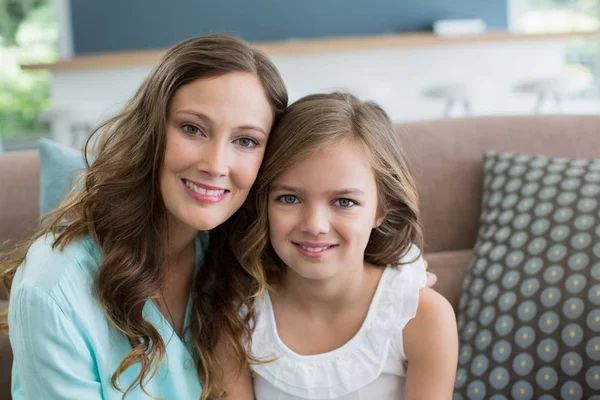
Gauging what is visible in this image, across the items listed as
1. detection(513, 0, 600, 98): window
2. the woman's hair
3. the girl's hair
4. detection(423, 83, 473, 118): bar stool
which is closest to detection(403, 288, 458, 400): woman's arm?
the woman's hair

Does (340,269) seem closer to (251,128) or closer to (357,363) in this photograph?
(357,363)

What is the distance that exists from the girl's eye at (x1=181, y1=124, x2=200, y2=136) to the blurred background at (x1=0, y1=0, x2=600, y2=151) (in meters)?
3.00

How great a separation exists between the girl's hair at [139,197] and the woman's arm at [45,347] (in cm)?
9

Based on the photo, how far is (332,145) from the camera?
4.66 ft

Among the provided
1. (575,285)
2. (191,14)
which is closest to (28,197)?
(575,285)

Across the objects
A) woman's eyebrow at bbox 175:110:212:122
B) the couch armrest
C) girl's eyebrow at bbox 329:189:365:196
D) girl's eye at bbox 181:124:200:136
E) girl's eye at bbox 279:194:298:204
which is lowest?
the couch armrest

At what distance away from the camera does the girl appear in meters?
1.41

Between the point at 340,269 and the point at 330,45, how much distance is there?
3641 mm

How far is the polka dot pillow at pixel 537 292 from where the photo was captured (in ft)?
5.33

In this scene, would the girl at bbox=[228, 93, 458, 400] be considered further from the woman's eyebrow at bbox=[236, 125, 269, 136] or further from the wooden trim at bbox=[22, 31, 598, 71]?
the wooden trim at bbox=[22, 31, 598, 71]

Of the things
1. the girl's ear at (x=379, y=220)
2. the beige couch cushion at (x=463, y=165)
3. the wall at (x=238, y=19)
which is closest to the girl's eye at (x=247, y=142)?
the girl's ear at (x=379, y=220)

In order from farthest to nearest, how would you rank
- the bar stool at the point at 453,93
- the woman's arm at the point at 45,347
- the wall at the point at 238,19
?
1. the wall at the point at 238,19
2. the bar stool at the point at 453,93
3. the woman's arm at the point at 45,347

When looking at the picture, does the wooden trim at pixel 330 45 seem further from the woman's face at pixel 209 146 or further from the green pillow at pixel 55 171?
the woman's face at pixel 209 146

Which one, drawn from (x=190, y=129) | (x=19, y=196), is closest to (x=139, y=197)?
(x=190, y=129)
